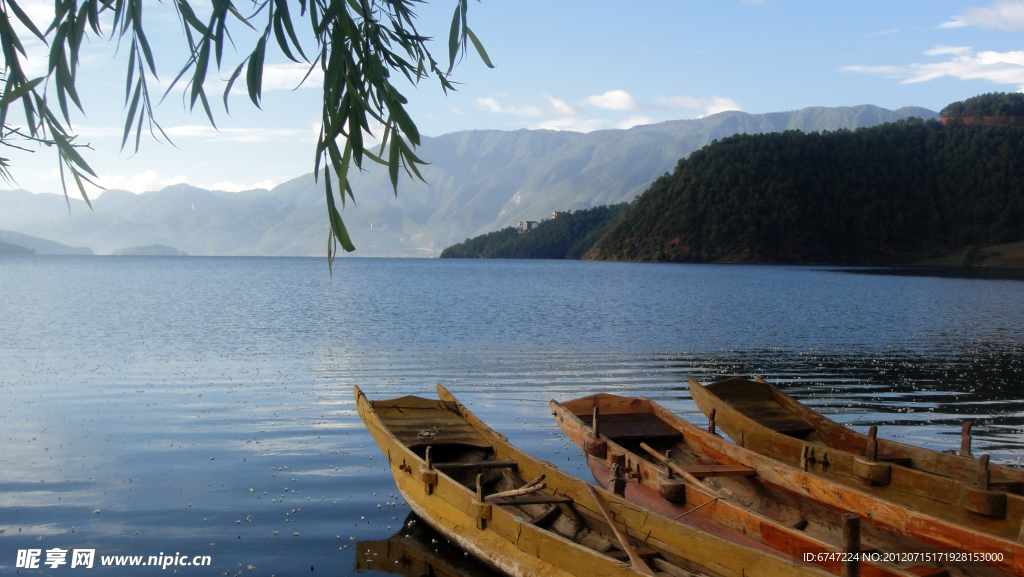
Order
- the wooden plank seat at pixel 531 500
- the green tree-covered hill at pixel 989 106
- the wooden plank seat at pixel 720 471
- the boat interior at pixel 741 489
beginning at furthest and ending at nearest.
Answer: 1. the green tree-covered hill at pixel 989 106
2. the wooden plank seat at pixel 720 471
3. the wooden plank seat at pixel 531 500
4. the boat interior at pixel 741 489

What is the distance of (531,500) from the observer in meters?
7.89

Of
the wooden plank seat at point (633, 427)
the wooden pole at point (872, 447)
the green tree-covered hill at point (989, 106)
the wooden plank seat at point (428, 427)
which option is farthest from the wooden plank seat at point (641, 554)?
the green tree-covered hill at point (989, 106)

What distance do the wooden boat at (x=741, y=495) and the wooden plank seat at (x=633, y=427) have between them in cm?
2

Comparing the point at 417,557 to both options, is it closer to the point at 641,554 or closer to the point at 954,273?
the point at 641,554

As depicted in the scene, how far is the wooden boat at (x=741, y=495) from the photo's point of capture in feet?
21.7

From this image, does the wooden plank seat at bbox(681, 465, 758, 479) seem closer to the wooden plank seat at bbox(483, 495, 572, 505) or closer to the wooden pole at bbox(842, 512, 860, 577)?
the wooden plank seat at bbox(483, 495, 572, 505)

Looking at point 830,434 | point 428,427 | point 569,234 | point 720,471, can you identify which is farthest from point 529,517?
point 569,234

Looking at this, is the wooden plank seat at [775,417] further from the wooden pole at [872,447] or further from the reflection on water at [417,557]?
the reflection on water at [417,557]

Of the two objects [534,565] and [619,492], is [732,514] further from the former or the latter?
[534,565]

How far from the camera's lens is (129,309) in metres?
41.0

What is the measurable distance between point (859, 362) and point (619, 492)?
741 inches

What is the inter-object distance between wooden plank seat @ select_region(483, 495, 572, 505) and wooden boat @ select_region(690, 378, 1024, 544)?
3679 mm

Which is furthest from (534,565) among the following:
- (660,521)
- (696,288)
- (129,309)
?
(696,288)

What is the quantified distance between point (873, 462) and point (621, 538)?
417 centimetres
